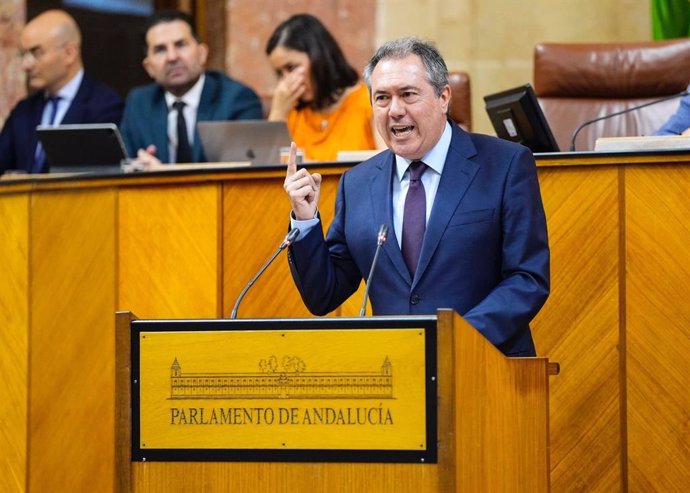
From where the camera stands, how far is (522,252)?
279 centimetres

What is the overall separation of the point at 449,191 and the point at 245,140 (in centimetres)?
183

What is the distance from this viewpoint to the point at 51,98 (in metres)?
5.75

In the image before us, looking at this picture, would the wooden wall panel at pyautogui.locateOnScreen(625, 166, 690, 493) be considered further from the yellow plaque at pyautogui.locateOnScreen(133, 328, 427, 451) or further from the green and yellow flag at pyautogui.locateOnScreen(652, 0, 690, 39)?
the green and yellow flag at pyautogui.locateOnScreen(652, 0, 690, 39)

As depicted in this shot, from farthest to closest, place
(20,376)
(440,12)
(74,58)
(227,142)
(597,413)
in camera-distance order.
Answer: (440,12) < (74,58) < (227,142) < (20,376) < (597,413)

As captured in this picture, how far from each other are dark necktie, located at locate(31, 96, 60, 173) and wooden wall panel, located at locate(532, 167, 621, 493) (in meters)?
2.58

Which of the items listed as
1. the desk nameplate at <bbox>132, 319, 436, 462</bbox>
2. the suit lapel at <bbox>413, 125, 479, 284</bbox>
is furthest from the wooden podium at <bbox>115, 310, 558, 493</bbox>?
the suit lapel at <bbox>413, 125, 479, 284</bbox>

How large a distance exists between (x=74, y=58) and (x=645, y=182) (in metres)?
3.18

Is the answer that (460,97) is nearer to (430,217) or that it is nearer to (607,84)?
(607,84)

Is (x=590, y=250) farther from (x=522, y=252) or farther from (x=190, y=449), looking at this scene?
(x=190, y=449)

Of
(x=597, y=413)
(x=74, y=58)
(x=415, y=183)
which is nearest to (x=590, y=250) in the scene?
(x=597, y=413)

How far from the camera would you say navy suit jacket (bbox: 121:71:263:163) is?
5168 mm

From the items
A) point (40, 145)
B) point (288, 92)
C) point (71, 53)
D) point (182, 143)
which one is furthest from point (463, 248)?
point (71, 53)

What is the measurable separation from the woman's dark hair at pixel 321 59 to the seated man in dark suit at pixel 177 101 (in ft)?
1.13

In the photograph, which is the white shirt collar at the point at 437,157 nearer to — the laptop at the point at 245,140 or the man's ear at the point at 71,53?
the laptop at the point at 245,140
